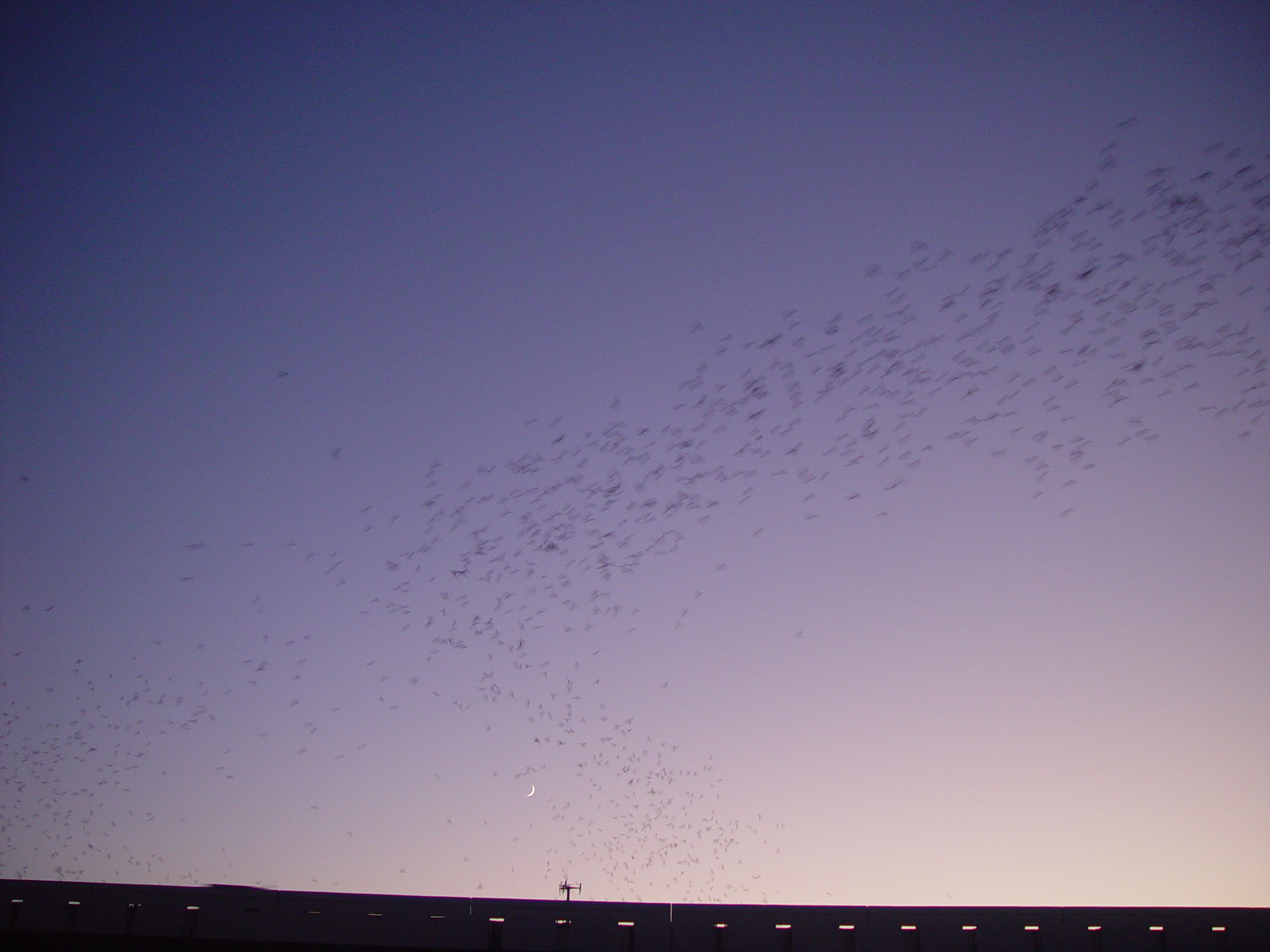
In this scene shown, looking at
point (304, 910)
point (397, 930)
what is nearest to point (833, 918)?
point (397, 930)

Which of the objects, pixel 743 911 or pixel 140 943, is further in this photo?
pixel 743 911

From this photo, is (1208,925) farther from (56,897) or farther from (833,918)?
(56,897)

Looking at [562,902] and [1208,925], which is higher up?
[562,902]

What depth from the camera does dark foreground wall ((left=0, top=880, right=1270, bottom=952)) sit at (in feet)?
67.2

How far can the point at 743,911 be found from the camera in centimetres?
2070

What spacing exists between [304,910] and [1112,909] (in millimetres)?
17855

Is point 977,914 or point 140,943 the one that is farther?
point 977,914

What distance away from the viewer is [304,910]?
21391 millimetres

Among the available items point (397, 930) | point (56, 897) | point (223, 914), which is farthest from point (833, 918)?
point (56, 897)

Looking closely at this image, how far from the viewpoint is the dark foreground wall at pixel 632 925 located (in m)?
20.5

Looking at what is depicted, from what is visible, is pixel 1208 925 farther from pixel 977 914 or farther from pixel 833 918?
pixel 833 918

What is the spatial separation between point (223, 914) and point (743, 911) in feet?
37.6

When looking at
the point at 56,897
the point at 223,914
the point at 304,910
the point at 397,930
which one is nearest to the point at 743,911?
the point at 397,930

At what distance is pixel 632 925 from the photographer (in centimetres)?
2073
